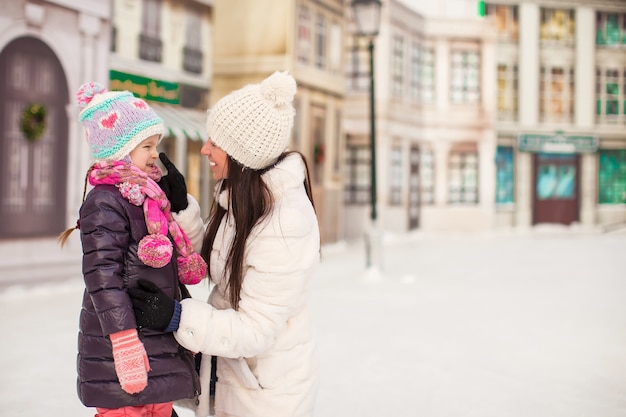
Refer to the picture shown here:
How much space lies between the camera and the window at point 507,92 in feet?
82.0

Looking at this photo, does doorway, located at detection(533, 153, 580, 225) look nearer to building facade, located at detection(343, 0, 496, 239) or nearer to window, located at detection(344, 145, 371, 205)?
building facade, located at detection(343, 0, 496, 239)

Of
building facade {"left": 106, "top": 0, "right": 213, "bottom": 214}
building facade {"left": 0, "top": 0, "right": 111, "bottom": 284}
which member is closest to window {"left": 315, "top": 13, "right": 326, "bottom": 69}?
building facade {"left": 106, "top": 0, "right": 213, "bottom": 214}

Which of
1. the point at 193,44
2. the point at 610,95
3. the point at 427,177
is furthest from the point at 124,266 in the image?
the point at 610,95

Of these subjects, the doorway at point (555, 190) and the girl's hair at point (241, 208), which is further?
the doorway at point (555, 190)

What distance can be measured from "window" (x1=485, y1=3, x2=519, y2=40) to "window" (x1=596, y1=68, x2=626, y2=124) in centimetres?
354

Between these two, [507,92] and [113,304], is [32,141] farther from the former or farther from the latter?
[507,92]

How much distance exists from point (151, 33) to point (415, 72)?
12.1 meters

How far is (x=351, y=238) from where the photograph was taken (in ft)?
65.8

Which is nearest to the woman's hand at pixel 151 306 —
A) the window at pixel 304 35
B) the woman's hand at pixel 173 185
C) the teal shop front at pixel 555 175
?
the woman's hand at pixel 173 185

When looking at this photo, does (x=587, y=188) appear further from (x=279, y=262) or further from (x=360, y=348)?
(x=279, y=262)

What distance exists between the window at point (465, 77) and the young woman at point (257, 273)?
22.5 metres

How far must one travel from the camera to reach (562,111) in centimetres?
2556

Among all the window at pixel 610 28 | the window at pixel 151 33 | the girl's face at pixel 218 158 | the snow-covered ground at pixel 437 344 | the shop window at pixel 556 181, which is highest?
the window at pixel 610 28

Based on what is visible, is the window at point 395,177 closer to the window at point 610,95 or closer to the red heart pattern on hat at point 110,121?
the window at point 610,95
